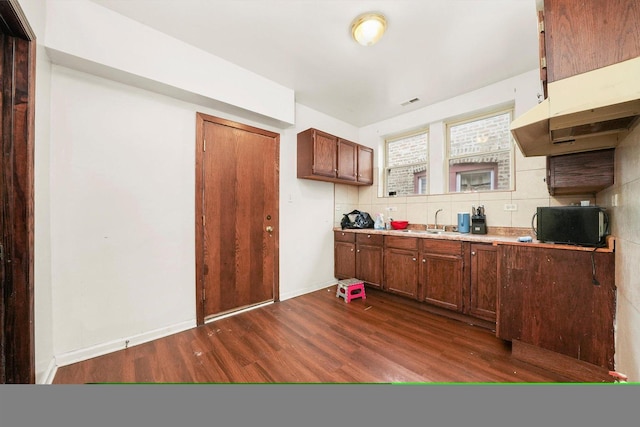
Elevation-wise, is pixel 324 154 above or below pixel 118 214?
above

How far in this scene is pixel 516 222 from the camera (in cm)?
262

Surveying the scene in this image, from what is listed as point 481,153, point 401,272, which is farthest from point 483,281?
point 481,153

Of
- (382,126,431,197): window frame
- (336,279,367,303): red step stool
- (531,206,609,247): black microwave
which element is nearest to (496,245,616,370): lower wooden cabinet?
(531,206,609,247): black microwave

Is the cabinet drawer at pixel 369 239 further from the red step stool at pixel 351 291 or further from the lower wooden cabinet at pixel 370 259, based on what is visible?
the red step stool at pixel 351 291

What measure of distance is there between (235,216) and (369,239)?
1.86 metres

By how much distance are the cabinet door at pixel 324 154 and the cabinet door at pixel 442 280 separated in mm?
1710

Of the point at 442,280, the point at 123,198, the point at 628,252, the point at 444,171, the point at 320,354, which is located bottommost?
the point at 320,354

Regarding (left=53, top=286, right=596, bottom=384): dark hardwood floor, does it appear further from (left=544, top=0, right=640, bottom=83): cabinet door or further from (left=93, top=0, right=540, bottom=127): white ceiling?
(left=93, top=0, right=540, bottom=127): white ceiling

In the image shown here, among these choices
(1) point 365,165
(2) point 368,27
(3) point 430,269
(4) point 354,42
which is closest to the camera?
(2) point 368,27

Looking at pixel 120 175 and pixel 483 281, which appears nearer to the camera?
pixel 120 175

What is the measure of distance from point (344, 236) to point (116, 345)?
2846mm

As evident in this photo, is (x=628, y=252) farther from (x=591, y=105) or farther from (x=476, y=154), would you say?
(x=476, y=154)

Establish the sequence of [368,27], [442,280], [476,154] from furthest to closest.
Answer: [476,154] → [442,280] → [368,27]

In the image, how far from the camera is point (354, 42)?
6.91ft
